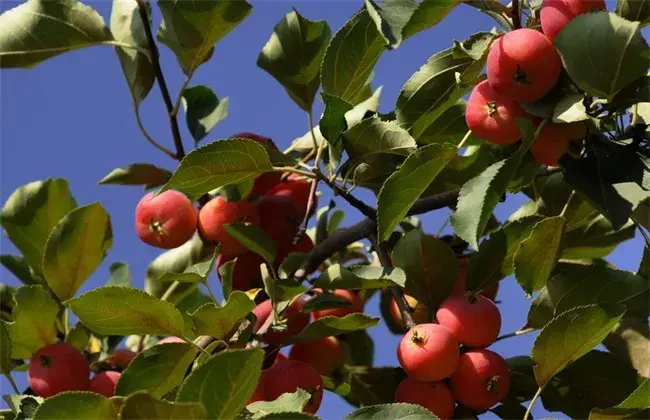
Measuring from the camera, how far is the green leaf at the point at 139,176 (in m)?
1.86

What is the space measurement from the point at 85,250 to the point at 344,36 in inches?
30.4

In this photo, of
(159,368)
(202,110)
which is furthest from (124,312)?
(202,110)

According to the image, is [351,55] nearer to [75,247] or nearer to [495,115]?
[495,115]

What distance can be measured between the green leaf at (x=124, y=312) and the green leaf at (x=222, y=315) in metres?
0.04

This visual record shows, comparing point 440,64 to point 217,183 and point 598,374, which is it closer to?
point 217,183

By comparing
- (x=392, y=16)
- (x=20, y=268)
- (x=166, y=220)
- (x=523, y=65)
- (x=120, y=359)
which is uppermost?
(x=392, y=16)

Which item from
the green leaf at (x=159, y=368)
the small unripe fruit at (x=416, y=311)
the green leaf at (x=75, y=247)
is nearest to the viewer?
the green leaf at (x=159, y=368)

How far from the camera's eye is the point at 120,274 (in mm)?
2170

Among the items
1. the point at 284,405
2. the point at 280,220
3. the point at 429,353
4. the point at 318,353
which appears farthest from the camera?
the point at 280,220

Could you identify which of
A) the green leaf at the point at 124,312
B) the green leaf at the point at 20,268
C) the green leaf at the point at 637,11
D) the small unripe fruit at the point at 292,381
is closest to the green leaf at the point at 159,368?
the green leaf at the point at 124,312

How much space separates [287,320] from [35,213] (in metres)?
0.75

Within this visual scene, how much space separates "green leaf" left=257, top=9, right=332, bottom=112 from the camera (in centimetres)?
176

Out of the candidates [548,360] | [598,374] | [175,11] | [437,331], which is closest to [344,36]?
[175,11]

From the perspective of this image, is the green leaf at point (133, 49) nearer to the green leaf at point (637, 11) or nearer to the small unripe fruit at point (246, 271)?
the small unripe fruit at point (246, 271)
